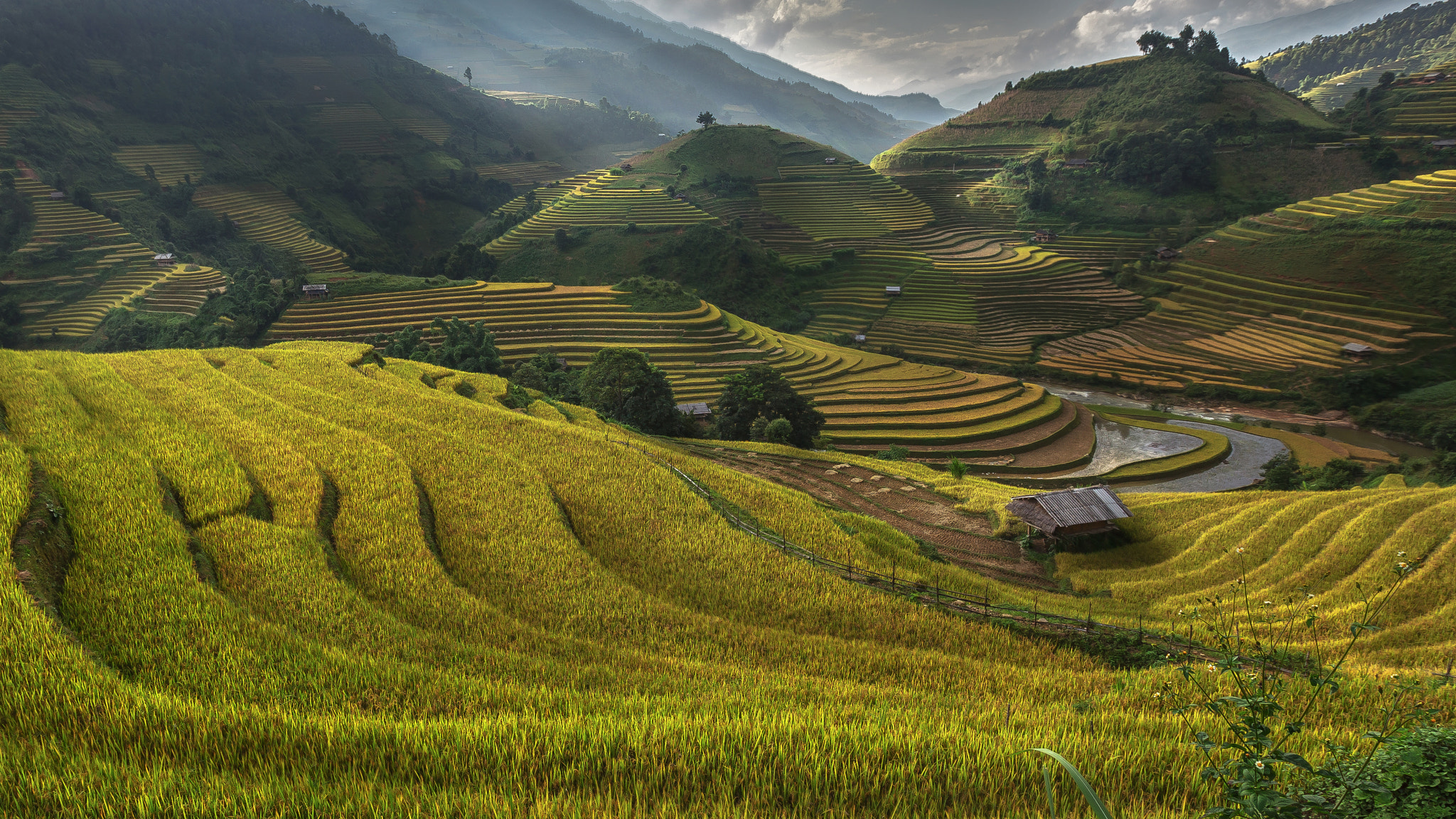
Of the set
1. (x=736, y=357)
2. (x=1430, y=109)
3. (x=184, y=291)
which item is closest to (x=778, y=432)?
(x=736, y=357)

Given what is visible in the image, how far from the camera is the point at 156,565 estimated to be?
7.16 m

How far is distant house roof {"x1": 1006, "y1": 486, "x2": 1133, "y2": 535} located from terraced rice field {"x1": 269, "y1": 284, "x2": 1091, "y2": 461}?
1621 cm

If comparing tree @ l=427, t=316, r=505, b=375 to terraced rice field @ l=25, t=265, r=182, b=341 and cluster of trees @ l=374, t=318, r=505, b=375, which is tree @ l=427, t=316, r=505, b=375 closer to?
cluster of trees @ l=374, t=318, r=505, b=375

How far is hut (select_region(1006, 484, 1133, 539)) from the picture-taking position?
58.5 ft

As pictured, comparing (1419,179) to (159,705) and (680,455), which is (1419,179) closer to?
(680,455)

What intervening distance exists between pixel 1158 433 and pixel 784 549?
40.7 m

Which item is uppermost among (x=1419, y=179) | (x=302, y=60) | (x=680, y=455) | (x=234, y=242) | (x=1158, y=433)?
(x=302, y=60)

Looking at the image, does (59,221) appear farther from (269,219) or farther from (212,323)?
(212,323)

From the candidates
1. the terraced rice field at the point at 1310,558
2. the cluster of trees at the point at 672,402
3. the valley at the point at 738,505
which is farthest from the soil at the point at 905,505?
the cluster of trees at the point at 672,402

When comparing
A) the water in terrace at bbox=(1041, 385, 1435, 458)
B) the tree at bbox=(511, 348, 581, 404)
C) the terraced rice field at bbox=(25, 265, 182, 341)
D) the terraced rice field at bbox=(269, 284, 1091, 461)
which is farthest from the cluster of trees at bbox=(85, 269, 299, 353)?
the water in terrace at bbox=(1041, 385, 1435, 458)

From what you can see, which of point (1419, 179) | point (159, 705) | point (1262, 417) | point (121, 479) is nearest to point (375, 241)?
point (121, 479)

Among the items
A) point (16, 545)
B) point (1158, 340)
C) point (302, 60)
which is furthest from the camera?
point (302, 60)

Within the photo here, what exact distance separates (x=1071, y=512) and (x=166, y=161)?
12007 cm

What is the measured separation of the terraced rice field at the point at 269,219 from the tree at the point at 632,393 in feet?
206
